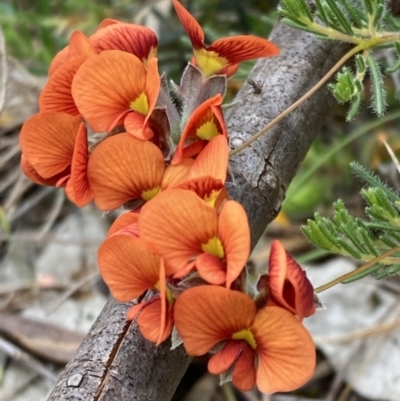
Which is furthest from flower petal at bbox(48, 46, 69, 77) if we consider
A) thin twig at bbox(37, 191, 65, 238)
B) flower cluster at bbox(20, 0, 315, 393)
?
thin twig at bbox(37, 191, 65, 238)

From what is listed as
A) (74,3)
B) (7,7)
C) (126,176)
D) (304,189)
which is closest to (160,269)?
(126,176)

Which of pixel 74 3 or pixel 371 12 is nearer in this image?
pixel 371 12

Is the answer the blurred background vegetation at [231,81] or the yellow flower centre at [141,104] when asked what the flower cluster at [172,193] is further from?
the blurred background vegetation at [231,81]

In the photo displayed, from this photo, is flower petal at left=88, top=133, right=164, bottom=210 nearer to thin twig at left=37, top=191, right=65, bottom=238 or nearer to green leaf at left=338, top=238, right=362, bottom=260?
green leaf at left=338, top=238, right=362, bottom=260

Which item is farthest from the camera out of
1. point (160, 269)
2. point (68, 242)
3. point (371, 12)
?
point (68, 242)

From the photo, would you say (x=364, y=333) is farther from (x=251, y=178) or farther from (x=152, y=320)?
(x=152, y=320)

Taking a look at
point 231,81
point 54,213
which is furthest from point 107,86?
point 54,213

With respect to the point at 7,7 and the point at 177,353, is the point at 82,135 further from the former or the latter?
the point at 7,7
